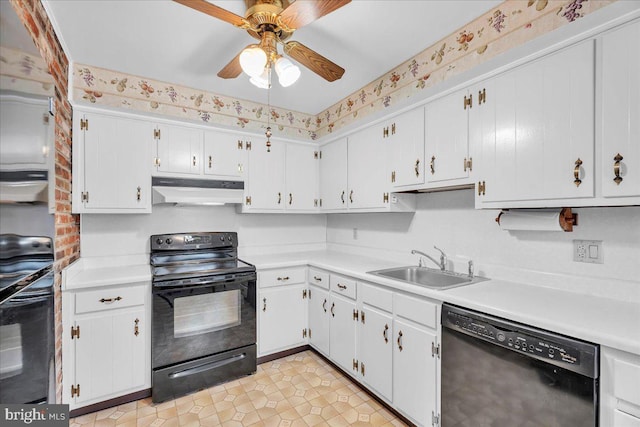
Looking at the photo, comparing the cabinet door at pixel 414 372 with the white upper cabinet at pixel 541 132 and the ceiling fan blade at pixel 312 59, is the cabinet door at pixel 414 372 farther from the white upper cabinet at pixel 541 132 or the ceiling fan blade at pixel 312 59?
the ceiling fan blade at pixel 312 59

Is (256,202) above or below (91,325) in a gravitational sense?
above

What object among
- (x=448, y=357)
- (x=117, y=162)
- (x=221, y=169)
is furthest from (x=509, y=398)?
(x=117, y=162)

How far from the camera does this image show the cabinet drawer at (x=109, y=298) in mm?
2088

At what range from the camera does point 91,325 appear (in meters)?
2.11

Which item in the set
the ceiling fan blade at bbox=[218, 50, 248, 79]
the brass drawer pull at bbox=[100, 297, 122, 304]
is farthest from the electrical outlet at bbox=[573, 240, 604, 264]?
the brass drawer pull at bbox=[100, 297, 122, 304]

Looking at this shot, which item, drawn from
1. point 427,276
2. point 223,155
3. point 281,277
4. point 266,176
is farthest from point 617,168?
point 223,155

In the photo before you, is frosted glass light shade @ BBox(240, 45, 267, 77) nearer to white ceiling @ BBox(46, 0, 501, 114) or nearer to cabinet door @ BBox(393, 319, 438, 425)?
white ceiling @ BBox(46, 0, 501, 114)

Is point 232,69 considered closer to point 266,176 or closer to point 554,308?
point 266,176

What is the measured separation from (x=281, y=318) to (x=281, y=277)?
394 mm

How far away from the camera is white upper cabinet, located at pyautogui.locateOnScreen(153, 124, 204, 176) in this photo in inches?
105

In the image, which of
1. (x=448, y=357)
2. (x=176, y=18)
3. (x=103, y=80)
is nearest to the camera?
(x=448, y=357)

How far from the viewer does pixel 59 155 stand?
2037 mm

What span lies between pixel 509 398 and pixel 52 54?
3.37 m

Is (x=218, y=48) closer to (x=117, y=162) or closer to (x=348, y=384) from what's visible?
(x=117, y=162)
